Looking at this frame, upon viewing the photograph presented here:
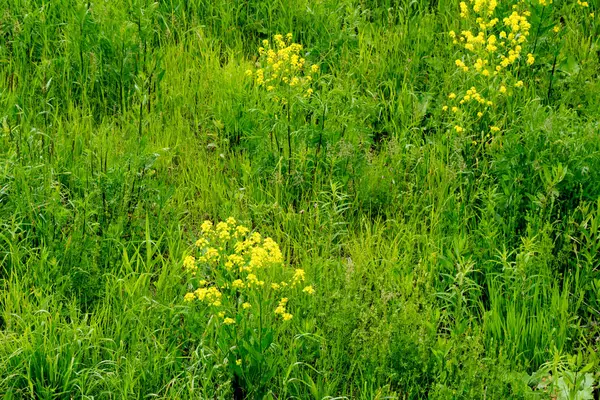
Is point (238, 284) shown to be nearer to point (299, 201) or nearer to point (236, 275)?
point (236, 275)

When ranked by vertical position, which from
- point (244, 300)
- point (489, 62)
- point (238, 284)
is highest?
point (489, 62)

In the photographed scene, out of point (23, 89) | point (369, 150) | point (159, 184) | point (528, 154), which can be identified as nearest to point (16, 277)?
point (159, 184)

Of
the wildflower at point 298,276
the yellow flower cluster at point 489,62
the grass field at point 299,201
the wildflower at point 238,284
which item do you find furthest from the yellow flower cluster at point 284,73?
the wildflower at point 238,284

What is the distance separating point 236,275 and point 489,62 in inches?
97.7

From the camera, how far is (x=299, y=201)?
455 cm

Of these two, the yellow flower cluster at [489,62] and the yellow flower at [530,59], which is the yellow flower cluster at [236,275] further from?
the yellow flower at [530,59]

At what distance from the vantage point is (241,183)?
15.3 ft

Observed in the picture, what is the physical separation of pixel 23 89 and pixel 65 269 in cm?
168

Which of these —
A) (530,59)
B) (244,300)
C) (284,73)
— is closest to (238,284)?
(244,300)

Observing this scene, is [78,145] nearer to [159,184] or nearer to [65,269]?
[159,184]

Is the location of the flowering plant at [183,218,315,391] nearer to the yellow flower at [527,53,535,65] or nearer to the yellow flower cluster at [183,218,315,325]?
the yellow flower cluster at [183,218,315,325]

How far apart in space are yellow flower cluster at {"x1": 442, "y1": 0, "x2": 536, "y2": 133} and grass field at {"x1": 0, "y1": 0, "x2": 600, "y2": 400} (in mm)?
23

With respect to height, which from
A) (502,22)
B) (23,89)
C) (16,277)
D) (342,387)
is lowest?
(342,387)

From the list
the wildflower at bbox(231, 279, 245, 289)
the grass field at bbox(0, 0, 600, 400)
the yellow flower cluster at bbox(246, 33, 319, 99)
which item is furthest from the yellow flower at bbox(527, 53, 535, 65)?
the wildflower at bbox(231, 279, 245, 289)
